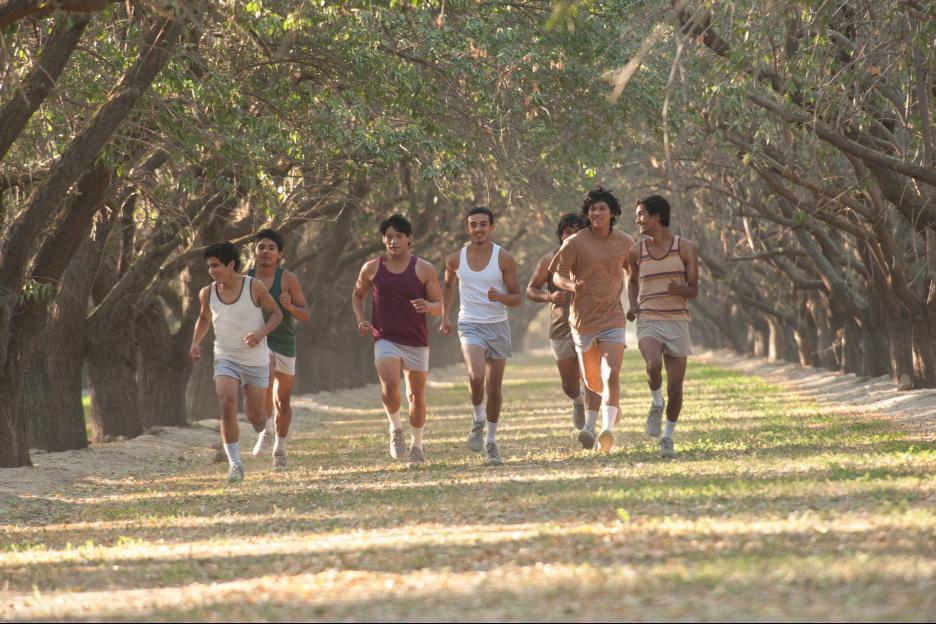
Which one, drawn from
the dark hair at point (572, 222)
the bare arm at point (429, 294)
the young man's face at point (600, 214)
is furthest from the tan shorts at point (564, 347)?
the young man's face at point (600, 214)

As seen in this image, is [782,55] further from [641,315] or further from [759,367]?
[759,367]

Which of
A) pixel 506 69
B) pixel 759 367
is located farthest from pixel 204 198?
pixel 759 367

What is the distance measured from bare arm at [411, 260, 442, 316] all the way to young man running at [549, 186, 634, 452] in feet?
3.41

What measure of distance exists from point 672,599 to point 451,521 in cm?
305

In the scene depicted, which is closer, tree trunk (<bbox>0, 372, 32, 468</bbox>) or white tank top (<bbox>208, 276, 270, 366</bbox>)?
white tank top (<bbox>208, 276, 270, 366</bbox>)

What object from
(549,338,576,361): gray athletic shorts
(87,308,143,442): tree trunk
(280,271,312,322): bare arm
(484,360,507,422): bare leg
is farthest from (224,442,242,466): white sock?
(87,308,143,442): tree trunk

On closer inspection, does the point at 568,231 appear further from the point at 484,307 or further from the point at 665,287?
the point at 665,287

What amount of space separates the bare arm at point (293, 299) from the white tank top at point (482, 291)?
65.2 inches

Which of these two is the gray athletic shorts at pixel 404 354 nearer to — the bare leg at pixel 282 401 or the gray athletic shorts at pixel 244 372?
the gray athletic shorts at pixel 244 372

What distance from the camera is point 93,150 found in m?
12.5

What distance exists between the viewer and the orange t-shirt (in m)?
12.4

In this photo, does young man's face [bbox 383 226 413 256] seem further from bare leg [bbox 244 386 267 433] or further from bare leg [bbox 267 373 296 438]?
bare leg [bbox 267 373 296 438]

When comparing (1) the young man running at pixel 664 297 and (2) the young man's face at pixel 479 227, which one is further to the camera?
(2) the young man's face at pixel 479 227

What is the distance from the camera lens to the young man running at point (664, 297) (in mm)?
12133
